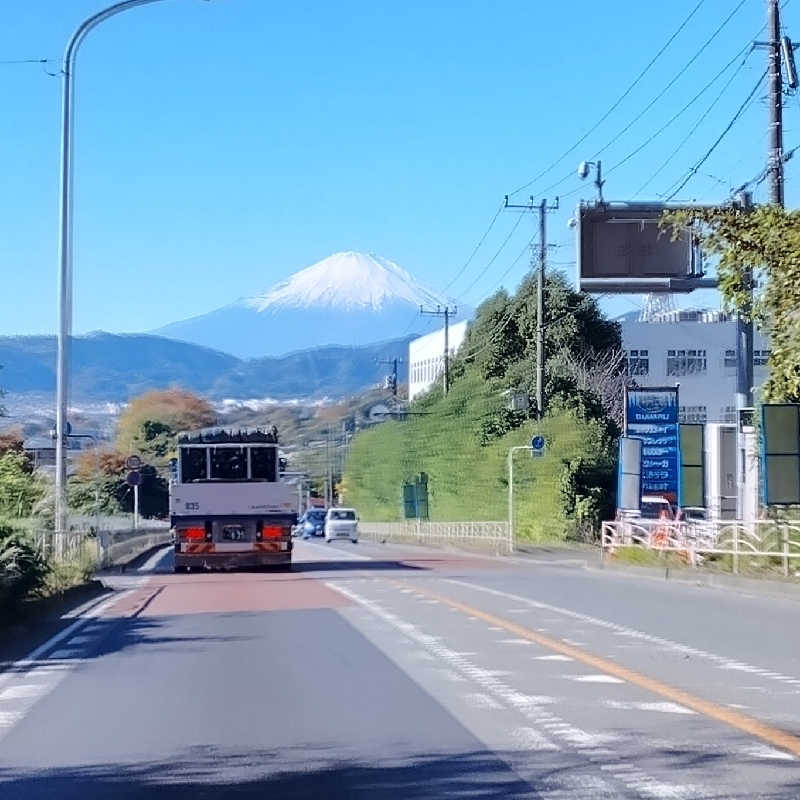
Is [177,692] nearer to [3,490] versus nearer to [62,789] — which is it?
[62,789]

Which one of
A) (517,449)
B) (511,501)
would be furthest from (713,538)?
(517,449)

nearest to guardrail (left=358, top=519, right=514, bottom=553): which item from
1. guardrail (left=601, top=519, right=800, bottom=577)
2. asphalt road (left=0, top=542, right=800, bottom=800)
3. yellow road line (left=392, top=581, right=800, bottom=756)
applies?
guardrail (left=601, top=519, right=800, bottom=577)

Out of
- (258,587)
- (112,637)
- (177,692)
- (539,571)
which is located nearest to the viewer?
(177,692)

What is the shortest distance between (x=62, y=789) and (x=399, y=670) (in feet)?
18.0

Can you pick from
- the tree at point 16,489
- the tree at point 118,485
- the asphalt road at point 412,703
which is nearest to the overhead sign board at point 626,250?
the asphalt road at point 412,703

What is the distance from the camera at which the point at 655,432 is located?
35406 mm

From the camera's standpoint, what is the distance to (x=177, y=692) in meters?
12.2

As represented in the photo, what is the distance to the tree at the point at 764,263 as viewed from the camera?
2103cm

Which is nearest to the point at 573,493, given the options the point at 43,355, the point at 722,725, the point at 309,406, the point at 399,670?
the point at 399,670

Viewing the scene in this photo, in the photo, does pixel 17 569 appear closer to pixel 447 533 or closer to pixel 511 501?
pixel 511 501

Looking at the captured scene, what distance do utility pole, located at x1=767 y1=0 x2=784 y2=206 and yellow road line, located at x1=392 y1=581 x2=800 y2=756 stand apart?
1237cm

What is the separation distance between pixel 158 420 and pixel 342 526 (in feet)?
160

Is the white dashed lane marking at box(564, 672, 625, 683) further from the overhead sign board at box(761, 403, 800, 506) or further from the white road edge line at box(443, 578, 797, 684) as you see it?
the overhead sign board at box(761, 403, 800, 506)

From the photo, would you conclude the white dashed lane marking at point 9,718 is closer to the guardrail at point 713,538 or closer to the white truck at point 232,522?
A: the guardrail at point 713,538
